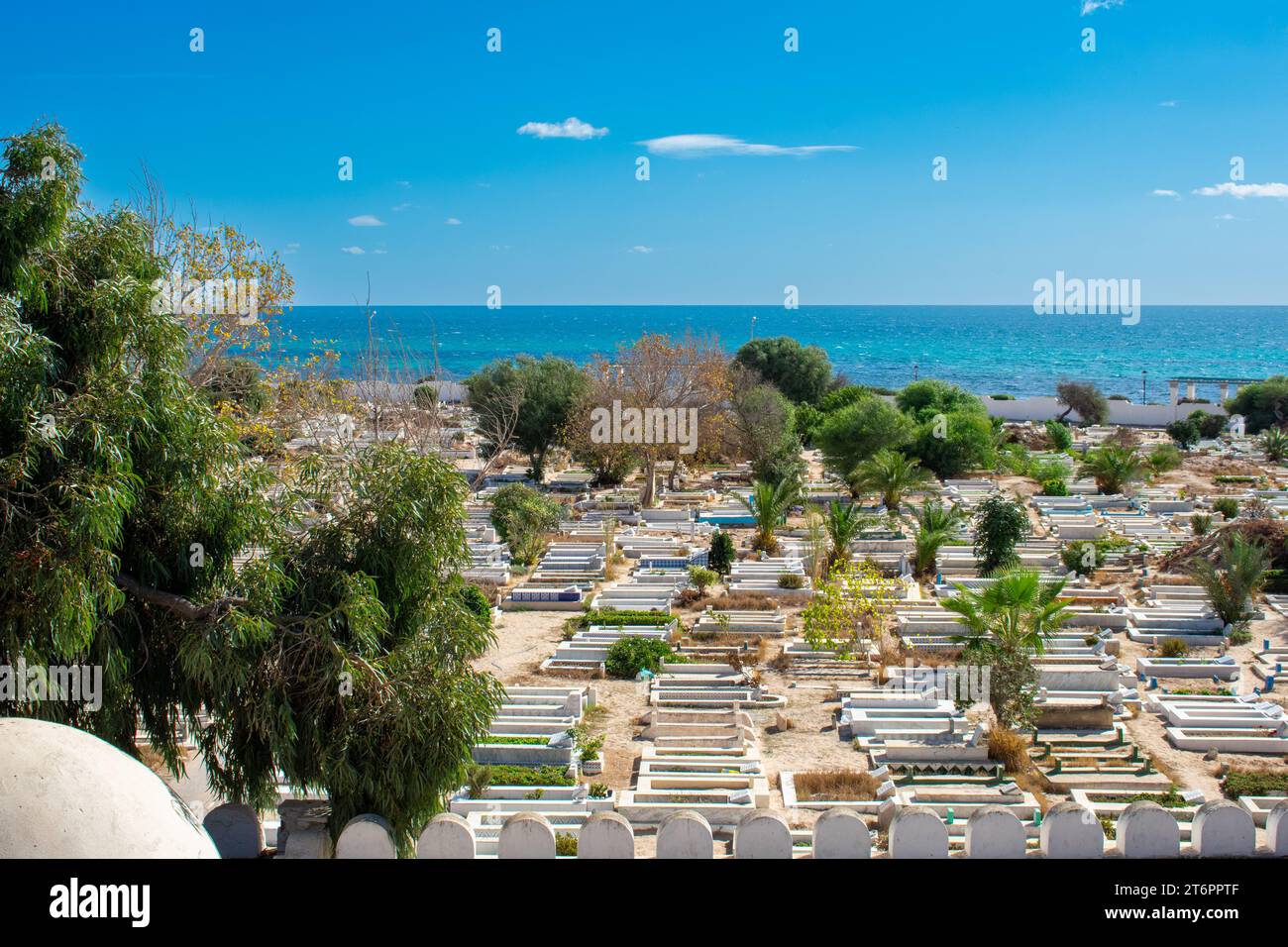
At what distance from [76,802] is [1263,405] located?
178 feet

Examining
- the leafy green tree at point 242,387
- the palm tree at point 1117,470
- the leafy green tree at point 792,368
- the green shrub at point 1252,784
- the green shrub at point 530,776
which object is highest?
the leafy green tree at point 792,368

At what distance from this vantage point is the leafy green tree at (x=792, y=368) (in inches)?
2057

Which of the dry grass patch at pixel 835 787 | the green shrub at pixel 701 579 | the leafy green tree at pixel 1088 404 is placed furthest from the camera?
the leafy green tree at pixel 1088 404

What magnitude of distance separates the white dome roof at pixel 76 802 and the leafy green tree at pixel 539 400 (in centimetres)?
2910

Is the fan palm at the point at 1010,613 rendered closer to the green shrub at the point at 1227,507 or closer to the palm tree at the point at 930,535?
the palm tree at the point at 930,535

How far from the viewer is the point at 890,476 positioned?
29.9m

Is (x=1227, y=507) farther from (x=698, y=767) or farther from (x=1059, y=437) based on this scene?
(x=698, y=767)

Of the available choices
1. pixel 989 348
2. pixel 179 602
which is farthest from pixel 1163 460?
pixel 989 348

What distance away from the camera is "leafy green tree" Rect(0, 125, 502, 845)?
27.1 ft

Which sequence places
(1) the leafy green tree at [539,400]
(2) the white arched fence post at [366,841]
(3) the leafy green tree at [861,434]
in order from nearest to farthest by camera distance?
(2) the white arched fence post at [366,841], (3) the leafy green tree at [861,434], (1) the leafy green tree at [539,400]

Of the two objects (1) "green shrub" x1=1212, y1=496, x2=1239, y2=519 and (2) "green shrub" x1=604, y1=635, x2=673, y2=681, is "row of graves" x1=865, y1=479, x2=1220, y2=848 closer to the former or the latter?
(2) "green shrub" x1=604, y1=635, x2=673, y2=681

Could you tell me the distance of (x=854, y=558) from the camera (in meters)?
25.0

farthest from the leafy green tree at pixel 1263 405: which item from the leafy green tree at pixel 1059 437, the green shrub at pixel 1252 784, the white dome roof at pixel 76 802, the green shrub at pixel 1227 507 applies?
the white dome roof at pixel 76 802
